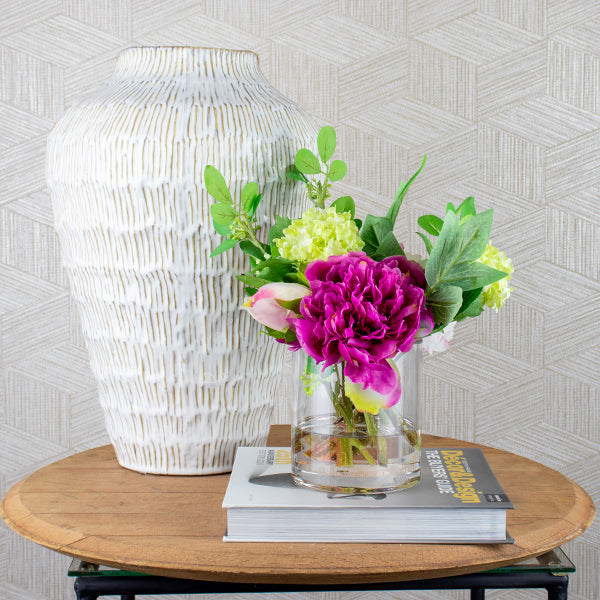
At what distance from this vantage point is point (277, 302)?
64cm

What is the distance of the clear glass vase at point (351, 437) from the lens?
26.7 inches

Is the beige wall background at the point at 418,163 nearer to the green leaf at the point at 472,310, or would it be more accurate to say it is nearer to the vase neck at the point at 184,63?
the vase neck at the point at 184,63

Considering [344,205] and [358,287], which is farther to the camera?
[344,205]

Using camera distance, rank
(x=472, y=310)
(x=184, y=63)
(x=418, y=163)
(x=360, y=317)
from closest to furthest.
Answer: (x=360, y=317) → (x=472, y=310) → (x=184, y=63) → (x=418, y=163)

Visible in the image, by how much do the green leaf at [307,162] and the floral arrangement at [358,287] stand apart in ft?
0.16

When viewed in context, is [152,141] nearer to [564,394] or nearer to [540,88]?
[540,88]

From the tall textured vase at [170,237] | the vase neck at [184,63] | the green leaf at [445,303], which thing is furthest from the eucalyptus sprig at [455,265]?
the vase neck at [184,63]

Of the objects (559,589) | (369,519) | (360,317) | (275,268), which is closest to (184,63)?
(275,268)

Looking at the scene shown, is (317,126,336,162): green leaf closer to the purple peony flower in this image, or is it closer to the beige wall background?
the purple peony flower

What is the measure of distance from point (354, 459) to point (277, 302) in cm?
16

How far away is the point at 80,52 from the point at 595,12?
3.06ft

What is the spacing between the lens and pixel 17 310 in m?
1.44

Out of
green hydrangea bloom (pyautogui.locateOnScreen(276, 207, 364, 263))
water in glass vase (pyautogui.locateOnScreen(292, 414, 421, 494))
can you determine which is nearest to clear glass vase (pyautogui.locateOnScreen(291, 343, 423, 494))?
water in glass vase (pyautogui.locateOnScreen(292, 414, 421, 494))

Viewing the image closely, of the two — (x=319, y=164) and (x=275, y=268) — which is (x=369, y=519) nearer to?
(x=275, y=268)
